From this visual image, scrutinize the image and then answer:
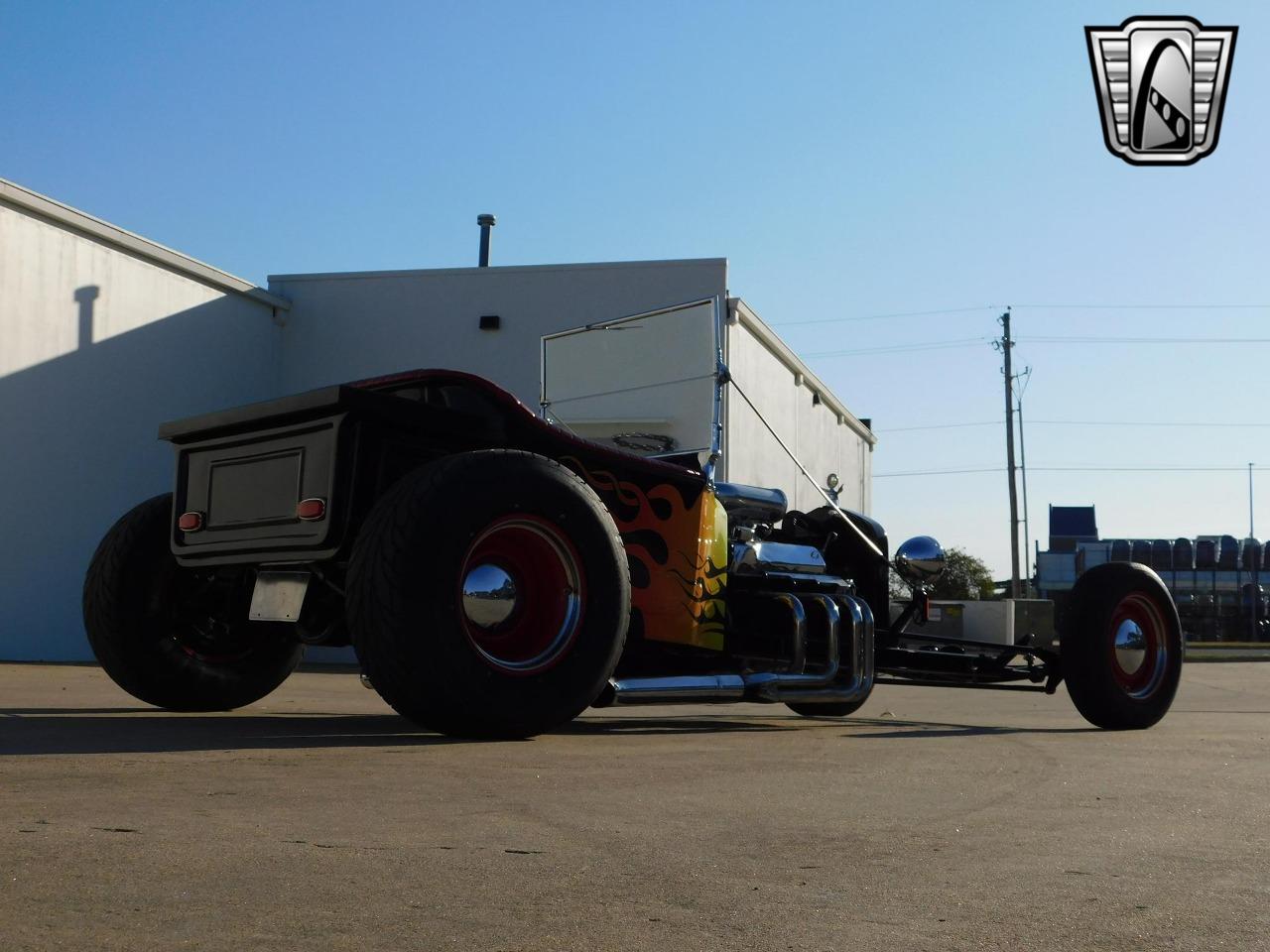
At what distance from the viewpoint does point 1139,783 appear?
4562 mm

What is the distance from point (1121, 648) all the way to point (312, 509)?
14.9ft

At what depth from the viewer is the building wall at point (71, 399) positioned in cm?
1614

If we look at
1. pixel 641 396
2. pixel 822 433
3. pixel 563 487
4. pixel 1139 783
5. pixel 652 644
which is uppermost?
Result: pixel 822 433

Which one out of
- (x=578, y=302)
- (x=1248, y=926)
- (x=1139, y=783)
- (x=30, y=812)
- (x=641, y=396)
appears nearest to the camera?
(x=1248, y=926)

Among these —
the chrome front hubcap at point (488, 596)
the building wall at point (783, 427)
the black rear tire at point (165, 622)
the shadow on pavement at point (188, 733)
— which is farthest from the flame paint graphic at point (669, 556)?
the building wall at point (783, 427)

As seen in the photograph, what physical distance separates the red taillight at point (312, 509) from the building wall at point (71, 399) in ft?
41.3

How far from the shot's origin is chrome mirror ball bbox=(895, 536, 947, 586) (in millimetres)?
7527

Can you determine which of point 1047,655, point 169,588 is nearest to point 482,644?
point 169,588

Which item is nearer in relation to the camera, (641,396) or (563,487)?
(563,487)

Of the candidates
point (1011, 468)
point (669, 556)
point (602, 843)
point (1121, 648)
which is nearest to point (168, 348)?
point (669, 556)

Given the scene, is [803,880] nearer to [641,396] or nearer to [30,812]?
[30,812]

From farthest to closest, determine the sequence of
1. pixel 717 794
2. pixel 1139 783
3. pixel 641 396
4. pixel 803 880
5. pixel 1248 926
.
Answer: pixel 641 396 → pixel 1139 783 → pixel 717 794 → pixel 803 880 → pixel 1248 926

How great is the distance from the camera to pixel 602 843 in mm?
3010

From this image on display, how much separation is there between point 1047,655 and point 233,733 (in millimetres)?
4532
